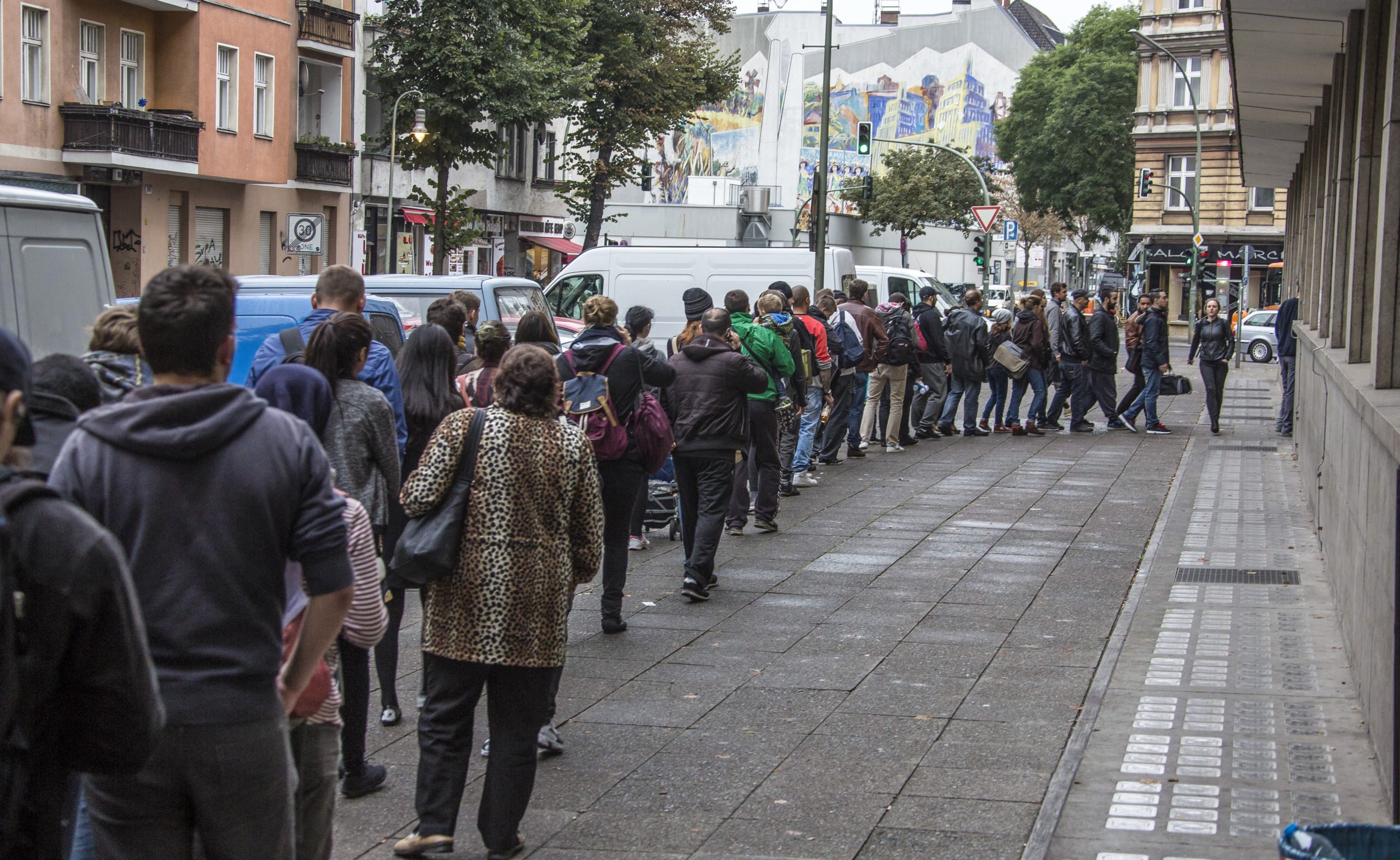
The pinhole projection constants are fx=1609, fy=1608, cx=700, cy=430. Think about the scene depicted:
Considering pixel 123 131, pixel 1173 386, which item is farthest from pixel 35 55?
pixel 1173 386

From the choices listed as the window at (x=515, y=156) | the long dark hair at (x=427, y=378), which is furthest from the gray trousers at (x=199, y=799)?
the window at (x=515, y=156)

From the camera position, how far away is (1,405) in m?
2.63

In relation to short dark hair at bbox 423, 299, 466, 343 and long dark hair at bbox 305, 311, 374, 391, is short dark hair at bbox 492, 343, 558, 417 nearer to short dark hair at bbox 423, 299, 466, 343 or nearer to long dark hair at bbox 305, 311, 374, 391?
long dark hair at bbox 305, 311, 374, 391

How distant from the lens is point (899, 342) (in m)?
18.4

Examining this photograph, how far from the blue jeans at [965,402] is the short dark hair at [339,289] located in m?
14.2

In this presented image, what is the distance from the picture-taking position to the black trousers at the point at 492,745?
5195mm

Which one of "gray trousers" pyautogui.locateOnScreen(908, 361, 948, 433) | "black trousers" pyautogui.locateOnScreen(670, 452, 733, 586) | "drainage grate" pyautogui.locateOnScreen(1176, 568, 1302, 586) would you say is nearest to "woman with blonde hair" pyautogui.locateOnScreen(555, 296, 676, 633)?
"black trousers" pyautogui.locateOnScreen(670, 452, 733, 586)

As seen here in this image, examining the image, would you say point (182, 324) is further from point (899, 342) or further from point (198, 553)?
point (899, 342)

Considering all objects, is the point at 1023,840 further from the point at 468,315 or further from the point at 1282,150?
the point at 1282,150

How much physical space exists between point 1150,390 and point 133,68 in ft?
82.5

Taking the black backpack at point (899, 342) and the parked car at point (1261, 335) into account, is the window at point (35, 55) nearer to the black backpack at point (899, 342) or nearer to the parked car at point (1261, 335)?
the black backpack at point (899, 342)

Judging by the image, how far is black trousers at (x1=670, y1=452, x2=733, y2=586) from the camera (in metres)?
9.78

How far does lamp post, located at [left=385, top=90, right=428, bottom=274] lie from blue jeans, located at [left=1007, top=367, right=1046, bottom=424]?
23.7m

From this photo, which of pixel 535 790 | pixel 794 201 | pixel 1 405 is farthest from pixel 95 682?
pixel 794 201
